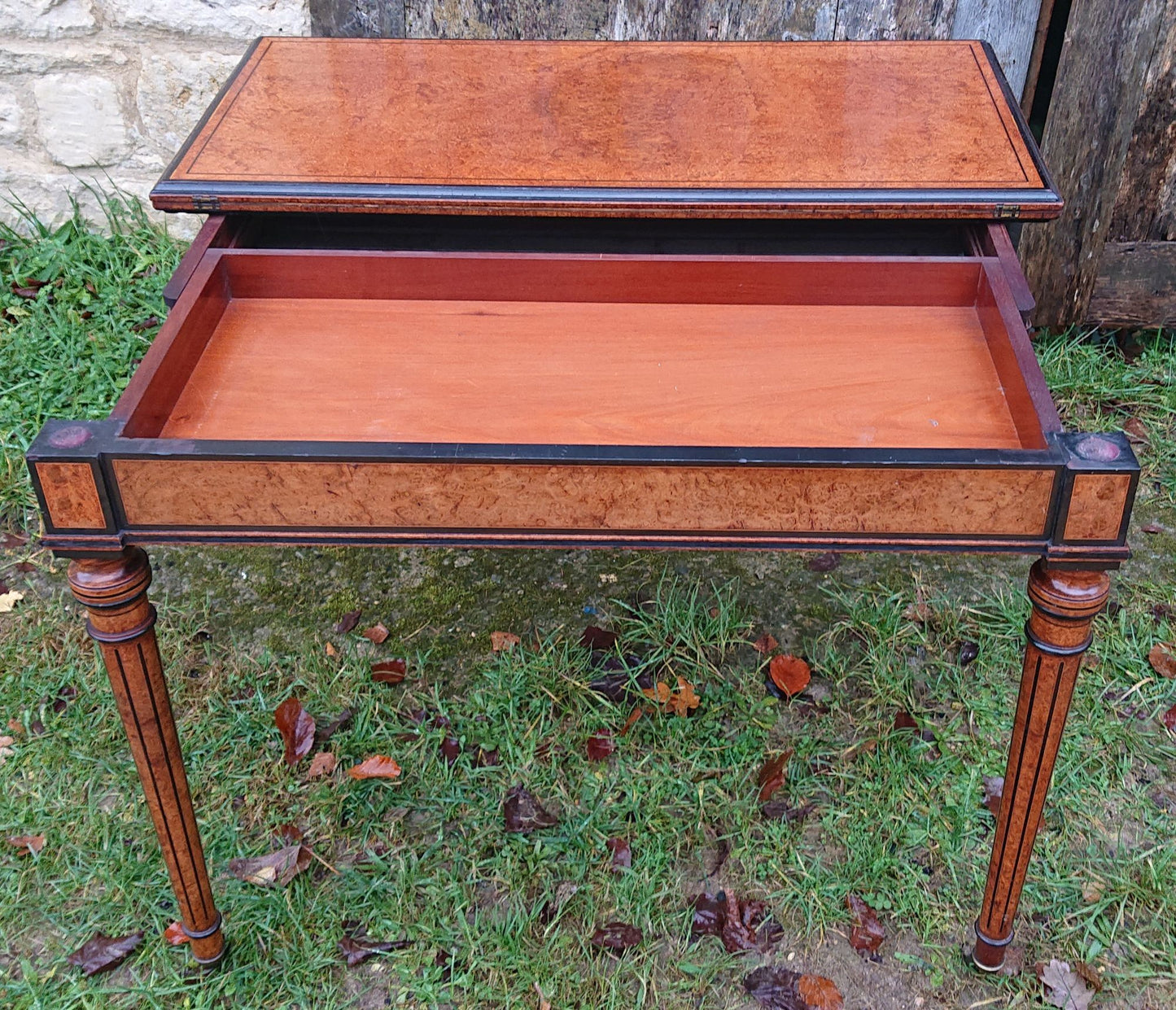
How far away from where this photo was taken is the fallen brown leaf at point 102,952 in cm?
202

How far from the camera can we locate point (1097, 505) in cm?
148

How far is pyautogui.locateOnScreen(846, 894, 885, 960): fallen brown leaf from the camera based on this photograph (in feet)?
6.76

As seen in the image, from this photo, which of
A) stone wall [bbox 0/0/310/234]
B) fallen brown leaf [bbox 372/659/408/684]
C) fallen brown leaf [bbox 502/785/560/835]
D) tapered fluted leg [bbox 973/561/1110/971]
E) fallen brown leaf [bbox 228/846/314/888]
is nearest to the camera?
tapered fluted leg [bbox 973/561/1110/971]

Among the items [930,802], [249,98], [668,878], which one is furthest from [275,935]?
[249,98]

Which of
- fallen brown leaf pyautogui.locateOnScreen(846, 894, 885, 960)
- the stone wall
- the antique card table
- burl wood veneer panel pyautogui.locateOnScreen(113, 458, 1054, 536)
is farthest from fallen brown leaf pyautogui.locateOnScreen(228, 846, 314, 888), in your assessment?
the stone wall

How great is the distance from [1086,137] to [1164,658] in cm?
150

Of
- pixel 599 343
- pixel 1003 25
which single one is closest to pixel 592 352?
pixel 599 343

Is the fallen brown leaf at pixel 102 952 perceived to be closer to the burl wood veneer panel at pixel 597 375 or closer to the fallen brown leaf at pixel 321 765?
the fallen brown leaf at pixel 321 765

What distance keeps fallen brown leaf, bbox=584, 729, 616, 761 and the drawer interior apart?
3.06ft

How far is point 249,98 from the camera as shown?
2.28 meters

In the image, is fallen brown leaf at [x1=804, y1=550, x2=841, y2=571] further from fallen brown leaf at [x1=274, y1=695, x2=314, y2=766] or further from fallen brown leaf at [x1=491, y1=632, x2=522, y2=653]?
fallen brown leaf at [x1=274, y1=695, x2=314, y2=766]

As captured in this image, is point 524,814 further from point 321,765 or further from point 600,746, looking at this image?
point 321,765

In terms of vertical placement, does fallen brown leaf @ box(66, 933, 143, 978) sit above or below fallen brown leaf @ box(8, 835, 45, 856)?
above

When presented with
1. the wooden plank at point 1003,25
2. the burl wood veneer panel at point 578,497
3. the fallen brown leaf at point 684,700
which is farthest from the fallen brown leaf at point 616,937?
the wooden plank at point 1003,25
